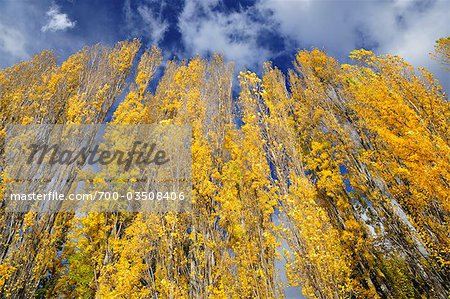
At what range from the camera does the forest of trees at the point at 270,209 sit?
5.57 metres

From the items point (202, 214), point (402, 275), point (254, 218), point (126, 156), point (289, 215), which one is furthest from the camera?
point (126, 156)

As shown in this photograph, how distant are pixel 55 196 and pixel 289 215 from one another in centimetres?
727

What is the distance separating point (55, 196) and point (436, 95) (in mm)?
11425

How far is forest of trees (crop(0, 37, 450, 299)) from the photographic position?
5570 millimetres

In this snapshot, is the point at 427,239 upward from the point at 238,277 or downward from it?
upward

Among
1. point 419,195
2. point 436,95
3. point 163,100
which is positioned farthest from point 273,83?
point 419,195

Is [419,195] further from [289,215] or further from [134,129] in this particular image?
[134,129]

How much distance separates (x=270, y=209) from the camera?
591cm

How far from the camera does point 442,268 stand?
6.21 m

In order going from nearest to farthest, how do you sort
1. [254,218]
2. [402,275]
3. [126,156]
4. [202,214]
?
[254,218] < [202,214] < [402,275] < [126,156]

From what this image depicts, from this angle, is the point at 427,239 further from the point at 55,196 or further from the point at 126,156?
the point at 55,196

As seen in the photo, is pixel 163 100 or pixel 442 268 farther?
pixel 163 100

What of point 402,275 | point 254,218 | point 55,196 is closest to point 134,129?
point 55,196

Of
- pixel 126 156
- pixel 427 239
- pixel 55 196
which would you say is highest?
pixel 126 156
